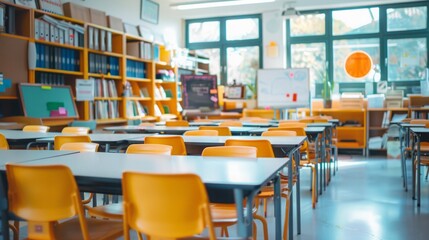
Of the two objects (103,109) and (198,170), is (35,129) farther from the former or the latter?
(198,170)

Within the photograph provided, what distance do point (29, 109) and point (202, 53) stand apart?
5.36 m

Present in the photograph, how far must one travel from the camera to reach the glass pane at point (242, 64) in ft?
33.4

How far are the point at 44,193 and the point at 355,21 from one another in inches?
342

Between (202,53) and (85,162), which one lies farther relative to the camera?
(202,53)

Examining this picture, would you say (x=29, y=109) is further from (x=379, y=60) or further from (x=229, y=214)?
(x=379, y=60)

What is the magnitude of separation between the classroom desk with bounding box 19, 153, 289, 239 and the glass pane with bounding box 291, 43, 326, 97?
294 inches

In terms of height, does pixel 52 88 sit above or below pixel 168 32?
below

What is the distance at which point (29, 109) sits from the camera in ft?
19.1

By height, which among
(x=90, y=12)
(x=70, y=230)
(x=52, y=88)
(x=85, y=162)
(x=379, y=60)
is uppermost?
(x=90, y=12)

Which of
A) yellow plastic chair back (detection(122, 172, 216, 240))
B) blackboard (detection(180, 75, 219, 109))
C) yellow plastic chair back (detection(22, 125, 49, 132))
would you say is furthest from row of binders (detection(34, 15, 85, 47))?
yellow plastic chair back (detection(122, 172, 216, 240))

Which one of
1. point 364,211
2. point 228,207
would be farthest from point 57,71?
point 228,207

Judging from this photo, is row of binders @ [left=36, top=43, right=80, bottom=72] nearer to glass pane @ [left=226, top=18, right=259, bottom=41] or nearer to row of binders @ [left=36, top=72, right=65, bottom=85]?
row of binders @ [left=36, top=72, right=65, bottom=85]

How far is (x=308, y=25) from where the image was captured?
971cm

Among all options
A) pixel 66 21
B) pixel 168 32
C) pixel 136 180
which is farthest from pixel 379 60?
pixel 136 180
